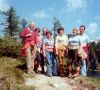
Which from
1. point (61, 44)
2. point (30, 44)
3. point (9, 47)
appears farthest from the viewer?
point (9, 47)

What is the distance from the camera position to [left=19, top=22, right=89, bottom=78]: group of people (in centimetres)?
1440

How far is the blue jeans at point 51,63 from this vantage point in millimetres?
14633

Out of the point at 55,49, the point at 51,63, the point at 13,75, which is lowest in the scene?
the point at 13,75

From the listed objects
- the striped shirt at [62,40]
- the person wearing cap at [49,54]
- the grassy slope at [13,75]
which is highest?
the striped shirt at [62,40]

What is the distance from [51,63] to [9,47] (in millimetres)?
A: 3700

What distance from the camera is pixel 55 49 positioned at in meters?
14.6

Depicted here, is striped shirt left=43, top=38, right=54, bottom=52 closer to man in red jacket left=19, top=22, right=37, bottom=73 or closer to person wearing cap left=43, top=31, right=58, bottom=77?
person wearing cap left=43, top=31, right=58, bottom=77

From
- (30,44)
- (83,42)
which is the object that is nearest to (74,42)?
(83,42)

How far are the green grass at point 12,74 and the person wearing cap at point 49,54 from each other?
3.43 feet

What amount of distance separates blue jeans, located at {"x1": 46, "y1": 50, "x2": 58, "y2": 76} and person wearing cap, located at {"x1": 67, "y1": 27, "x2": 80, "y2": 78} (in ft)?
2.06

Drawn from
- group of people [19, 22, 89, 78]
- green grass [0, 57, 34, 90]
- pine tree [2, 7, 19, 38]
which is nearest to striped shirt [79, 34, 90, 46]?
group of people [19, 22, 89, 78]

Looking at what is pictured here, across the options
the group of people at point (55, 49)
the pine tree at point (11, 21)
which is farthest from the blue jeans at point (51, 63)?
the pine tree at point (11, 21)

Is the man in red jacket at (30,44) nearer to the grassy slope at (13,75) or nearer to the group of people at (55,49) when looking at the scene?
the group of people at (55,49)

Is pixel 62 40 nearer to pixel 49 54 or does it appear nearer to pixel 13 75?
pixel 49 54
